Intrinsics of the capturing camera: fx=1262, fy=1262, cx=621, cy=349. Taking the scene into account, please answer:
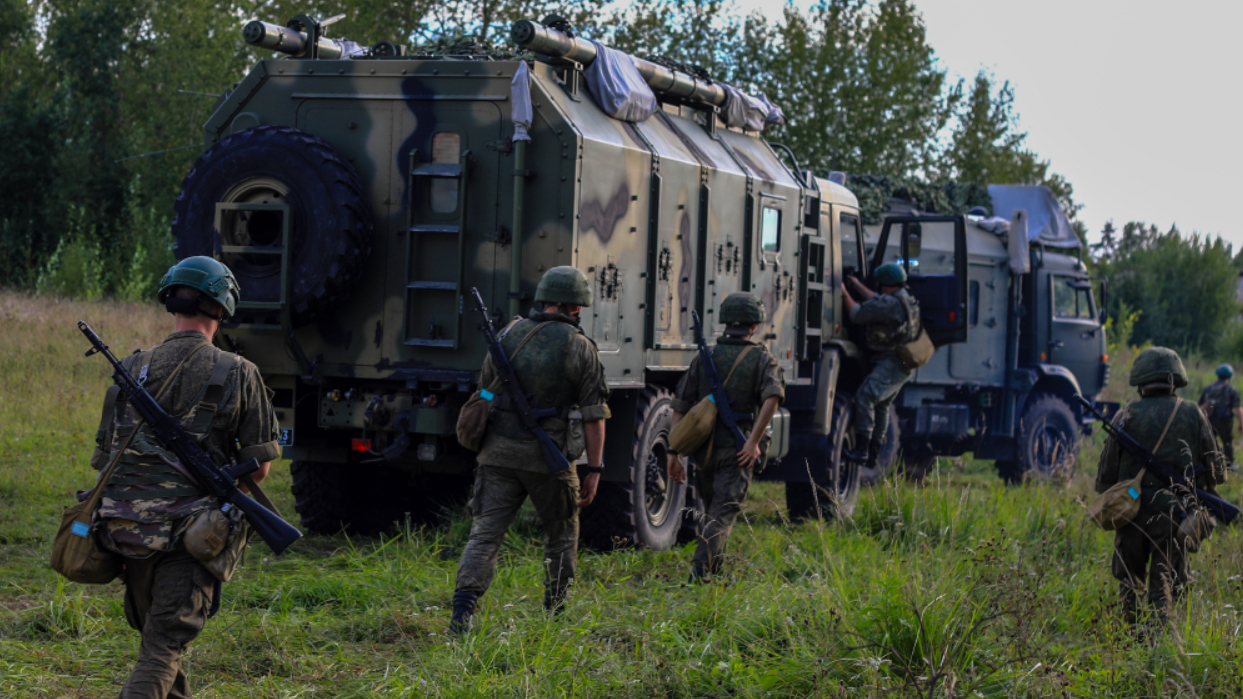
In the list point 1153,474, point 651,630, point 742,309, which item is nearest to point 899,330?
point 742,309

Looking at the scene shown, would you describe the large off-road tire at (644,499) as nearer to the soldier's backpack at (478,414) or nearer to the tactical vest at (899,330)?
the soldier's backpack at (478,414)

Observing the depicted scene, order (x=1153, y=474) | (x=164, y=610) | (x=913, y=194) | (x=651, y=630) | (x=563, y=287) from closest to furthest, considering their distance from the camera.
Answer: (x=164, y=610) → (x=651, y=630) → (x=563, y=287) → (x=1153, y=474) → (x=913, y=194)

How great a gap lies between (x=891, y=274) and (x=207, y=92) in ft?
50.4

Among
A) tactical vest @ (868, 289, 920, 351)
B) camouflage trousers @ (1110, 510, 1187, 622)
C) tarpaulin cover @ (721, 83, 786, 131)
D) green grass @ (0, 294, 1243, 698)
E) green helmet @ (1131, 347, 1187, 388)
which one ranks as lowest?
green grass @ (0, 294, 1243, 698)

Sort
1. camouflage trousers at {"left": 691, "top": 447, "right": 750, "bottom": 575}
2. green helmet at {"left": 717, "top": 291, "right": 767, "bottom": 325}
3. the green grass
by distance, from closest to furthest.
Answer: the green grass, camouflage trousers at {"left": 691, "top": 447, "right": 750, "bottom": 575}, green helmet at {"left": 717, "top": 291, "right": 767, "bottom": 325}

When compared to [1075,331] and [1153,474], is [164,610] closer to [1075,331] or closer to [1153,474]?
[1153,474]

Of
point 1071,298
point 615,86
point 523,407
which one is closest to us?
point 523,407

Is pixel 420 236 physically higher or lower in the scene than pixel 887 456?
higher

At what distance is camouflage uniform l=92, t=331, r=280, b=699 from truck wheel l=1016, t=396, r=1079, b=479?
35.9ft

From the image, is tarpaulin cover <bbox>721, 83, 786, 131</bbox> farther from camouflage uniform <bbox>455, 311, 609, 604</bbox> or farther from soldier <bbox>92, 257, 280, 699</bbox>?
soldier <bbox>92, 257, 280, 699</bbox>

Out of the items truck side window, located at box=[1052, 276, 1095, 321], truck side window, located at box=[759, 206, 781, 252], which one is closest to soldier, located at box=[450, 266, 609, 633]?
truck side window, located at box=[759, 206, 781, 252]

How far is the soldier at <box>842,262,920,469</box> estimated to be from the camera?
1036cm

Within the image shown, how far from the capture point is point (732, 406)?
711 centimetres

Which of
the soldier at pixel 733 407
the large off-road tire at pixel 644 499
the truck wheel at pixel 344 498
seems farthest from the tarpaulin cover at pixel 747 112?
the truck wheel at pixel 344 498
